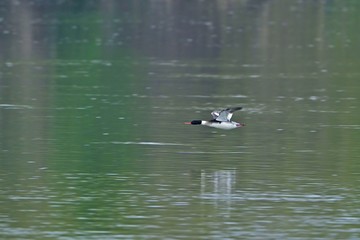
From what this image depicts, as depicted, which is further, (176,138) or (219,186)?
(176,138)

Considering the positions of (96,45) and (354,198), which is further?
(96,45)

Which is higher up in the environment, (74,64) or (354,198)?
(74,64)

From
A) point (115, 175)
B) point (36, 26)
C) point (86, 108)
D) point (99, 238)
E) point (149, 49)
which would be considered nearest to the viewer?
point (99, 238)

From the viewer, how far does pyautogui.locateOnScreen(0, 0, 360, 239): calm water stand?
65.4 ft

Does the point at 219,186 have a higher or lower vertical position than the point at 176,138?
lower

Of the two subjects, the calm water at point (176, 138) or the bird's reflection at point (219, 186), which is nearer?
the calm water at point (176, 138)

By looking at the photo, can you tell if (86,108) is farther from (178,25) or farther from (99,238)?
(178,25)

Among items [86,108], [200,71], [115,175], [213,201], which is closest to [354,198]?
[213,201]

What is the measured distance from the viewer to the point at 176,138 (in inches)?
1100

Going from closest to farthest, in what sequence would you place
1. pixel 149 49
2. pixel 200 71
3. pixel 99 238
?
pixel 99 238 < pixel 200 71 < pixel 149 49

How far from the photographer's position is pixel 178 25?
6856 cm

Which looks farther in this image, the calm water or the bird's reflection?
the bird's reflection

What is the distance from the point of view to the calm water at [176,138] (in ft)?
65.4

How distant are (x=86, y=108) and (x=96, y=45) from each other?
2111 cm
